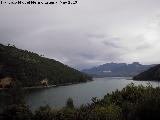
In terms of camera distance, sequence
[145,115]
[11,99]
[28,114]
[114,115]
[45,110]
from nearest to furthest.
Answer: [145,115] → [114,115] → [45,110] → [28,114] → [11,99]

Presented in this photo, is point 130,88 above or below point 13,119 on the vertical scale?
above

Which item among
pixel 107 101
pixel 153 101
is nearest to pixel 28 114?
pixel 107 101

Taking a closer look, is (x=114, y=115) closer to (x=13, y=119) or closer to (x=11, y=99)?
(x=13, y=119)

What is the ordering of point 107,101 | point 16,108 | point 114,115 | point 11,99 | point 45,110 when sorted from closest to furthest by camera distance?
1. point 114,115
2. point 107,101
3. point 45,110
4. point 16,108
5. point 11,99

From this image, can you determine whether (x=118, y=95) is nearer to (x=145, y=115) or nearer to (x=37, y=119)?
(x=37, y=119)

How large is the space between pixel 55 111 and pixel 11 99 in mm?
40336

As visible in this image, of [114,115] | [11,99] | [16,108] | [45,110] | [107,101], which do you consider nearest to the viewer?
[114,115]

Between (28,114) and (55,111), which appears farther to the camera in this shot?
(28,114)

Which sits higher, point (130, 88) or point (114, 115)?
point (130, 88)

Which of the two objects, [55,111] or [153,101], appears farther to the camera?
[55,111]

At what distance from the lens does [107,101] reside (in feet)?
116

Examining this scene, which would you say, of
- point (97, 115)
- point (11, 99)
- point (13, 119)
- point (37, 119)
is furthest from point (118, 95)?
point (11, 99)

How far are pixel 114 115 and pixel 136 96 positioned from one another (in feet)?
Result: 21.2

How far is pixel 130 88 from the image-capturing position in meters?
37.0
